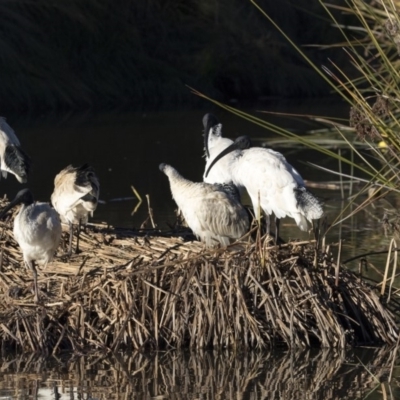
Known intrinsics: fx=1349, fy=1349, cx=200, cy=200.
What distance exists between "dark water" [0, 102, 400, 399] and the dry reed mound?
155mm

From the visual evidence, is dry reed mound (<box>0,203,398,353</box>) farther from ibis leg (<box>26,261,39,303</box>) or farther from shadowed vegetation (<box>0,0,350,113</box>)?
shadowed vegetation (<box>0,0,350,113</box>)

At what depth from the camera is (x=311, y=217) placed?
9680 millimetres

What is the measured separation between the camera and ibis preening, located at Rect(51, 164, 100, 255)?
959 centimetres

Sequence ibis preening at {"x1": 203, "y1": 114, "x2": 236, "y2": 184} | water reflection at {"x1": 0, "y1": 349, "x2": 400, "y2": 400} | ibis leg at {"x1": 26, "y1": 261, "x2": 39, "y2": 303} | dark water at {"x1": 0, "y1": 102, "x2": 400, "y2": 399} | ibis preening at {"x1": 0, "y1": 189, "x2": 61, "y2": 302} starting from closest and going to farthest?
water reflection at {"x1": 0, "y1": 349, "x2": 400, "y2": 400} < dark water at {"x1": 0, "y1": 102, "x2": 400, "y2": 399} < ibis leg at {"x1": 26, "y1": 261, "x2": 39, "y2": 303} < ibis preening at {"x1": 0, "y1": 189, "x2": 61, "y2": 302} < ibis preening at {"x1": 203, "y1": 114, "x2": 236, "y2": 184}

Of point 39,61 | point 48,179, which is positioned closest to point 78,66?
point 39,61

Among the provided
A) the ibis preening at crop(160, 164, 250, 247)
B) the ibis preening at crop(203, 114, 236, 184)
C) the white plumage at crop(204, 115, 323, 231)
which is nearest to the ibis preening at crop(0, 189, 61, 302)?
the ibis preening at crop(160, 164, 250, 247)

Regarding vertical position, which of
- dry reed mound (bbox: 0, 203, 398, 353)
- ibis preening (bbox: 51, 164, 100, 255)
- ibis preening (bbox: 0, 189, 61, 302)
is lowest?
dry reed mound (bbox: 0, 203, 398, 353)

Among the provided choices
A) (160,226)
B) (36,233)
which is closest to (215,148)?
(160,226)

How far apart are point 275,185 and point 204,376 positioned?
8.54 feet

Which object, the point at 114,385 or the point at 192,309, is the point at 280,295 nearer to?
the point at 192,309

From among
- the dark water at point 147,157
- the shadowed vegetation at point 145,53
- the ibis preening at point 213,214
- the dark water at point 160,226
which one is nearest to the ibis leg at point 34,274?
the dark water at point 160,226

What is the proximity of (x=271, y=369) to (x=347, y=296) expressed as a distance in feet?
3.03

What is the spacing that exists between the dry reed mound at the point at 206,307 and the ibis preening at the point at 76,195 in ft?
3.31

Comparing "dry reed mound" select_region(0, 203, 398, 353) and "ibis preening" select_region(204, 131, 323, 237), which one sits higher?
"ibis preening" select_region(204, 131, 323, 237)
